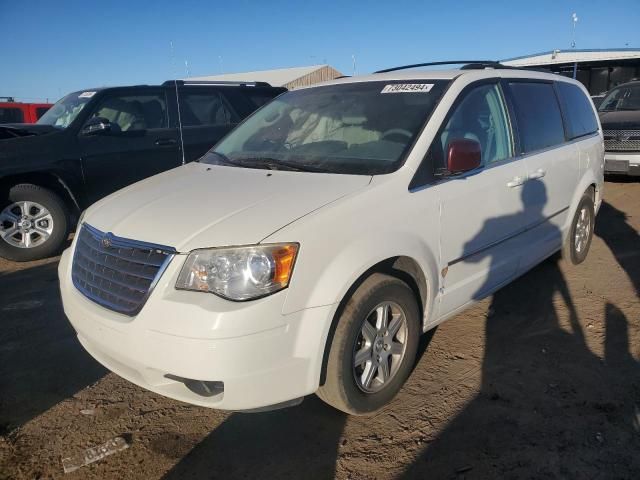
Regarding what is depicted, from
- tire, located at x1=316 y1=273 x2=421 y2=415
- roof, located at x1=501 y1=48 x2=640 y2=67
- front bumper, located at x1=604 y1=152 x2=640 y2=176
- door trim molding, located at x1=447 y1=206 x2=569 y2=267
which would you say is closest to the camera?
tire, located at x1=316 y1=273 x2=421 y2=415

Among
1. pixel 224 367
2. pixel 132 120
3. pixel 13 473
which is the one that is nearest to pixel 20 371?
pixel 13 473

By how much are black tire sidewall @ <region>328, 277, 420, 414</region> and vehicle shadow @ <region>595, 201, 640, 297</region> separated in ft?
8.14

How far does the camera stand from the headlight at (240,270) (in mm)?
2117

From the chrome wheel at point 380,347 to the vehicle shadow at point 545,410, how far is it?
41 centimetres

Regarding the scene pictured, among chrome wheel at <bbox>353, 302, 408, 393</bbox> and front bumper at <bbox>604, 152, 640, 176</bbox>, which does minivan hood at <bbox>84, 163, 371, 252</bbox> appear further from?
front bumper at <bbox>604, 152, 640, 176</bbox>

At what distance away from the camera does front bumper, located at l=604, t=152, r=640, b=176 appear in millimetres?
8641

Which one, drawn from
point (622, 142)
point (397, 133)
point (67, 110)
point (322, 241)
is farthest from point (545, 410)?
point (622, 142)

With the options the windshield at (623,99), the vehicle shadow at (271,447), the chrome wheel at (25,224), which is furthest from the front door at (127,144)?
the windshield at (623,99)

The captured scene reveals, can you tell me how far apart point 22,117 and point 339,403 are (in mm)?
14769

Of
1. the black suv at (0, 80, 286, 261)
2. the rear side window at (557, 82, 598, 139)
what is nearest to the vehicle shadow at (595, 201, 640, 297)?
the rear side window at (557, 82, 598, 139)

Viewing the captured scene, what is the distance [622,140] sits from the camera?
Answer: 8820 mm

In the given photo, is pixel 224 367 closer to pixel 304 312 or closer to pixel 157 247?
pixel 304 312

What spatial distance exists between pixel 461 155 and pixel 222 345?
167cm

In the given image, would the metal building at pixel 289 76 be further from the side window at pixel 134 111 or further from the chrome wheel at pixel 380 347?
the chrome wheel at pixel 380 347
